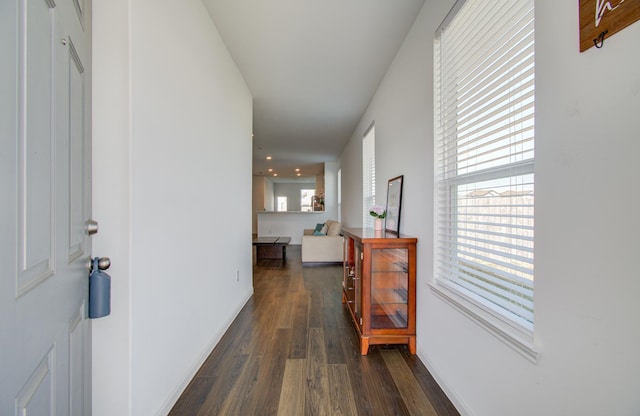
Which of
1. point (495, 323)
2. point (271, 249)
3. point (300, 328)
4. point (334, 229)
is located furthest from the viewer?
point (271, 249)

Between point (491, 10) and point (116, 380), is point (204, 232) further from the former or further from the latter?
point (491, 10)

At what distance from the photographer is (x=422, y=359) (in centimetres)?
200

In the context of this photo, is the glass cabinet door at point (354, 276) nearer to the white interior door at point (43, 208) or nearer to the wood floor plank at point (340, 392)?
the wood floor plank at point (340, 392)

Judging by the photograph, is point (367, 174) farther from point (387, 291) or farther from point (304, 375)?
point (304, 375)

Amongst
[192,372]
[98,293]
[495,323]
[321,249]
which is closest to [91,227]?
[98,293]

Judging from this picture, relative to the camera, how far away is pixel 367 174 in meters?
4.30

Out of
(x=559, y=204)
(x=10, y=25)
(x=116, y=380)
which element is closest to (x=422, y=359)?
(x=559, y=204)

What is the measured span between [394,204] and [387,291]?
0.83 meters

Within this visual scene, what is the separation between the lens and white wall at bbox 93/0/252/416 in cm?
118

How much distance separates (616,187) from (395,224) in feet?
6.12

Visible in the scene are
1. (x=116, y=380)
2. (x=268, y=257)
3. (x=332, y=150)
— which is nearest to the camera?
(x=116, y=380)

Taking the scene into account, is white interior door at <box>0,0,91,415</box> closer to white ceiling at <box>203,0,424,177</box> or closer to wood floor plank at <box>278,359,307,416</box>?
wood floor plank at <box>278,359,307,416</box>

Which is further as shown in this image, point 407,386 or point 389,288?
point 389,288

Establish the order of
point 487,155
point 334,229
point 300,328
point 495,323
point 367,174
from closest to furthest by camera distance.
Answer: point 495,323, point 487,155, point 300,328, point 367,174, point 334,229
